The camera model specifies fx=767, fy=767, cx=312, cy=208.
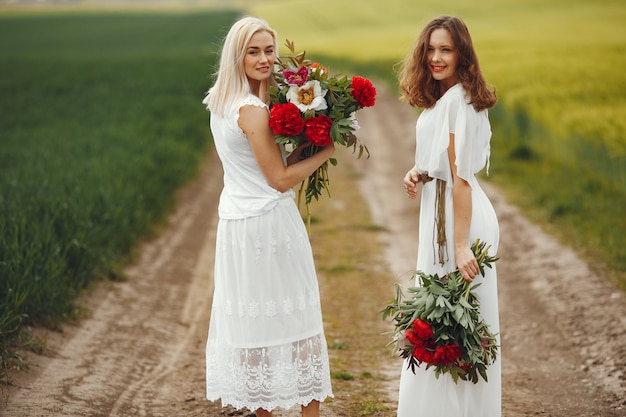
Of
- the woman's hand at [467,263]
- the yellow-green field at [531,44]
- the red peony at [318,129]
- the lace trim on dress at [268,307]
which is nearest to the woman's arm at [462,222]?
the woman's hand at [467,263]

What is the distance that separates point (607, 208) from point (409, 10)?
57.1 meters

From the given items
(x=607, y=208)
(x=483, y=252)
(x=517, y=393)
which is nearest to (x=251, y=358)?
(x=483, y=252)

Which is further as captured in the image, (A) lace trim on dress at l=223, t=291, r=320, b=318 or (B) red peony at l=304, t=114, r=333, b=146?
(A) lace trim on dress at l=223, t=291, r=320, b=318

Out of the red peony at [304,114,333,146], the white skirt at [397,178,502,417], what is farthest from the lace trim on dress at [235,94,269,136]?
the white skirt at [397,178,502,417]

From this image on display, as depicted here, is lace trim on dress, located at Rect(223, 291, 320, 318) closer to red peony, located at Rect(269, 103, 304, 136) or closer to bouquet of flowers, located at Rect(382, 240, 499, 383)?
bouquet of flowers, located at Rect(382, 240, 499, 383)

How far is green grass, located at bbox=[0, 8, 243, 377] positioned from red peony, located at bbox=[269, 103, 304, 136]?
56.9 inches

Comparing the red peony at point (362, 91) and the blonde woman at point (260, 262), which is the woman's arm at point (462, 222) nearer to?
the red peony at point (362, 91)

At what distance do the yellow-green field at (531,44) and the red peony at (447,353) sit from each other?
2.30 m

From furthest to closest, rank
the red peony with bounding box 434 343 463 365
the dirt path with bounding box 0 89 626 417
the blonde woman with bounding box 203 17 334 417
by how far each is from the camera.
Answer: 1. the dirt path with bounding box 0 89 626 417
2. the blonde woman with bounding box 203 17 334 417
3. the red peony with bounding box 434 343 463 365

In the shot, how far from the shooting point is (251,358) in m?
3.93

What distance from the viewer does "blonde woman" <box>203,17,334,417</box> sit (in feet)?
12.5

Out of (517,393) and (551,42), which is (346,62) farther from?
(517,393)

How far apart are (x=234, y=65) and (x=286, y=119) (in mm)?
417

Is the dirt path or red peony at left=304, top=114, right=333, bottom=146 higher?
red peony at left=304, top=114, right=333, bottom=146
